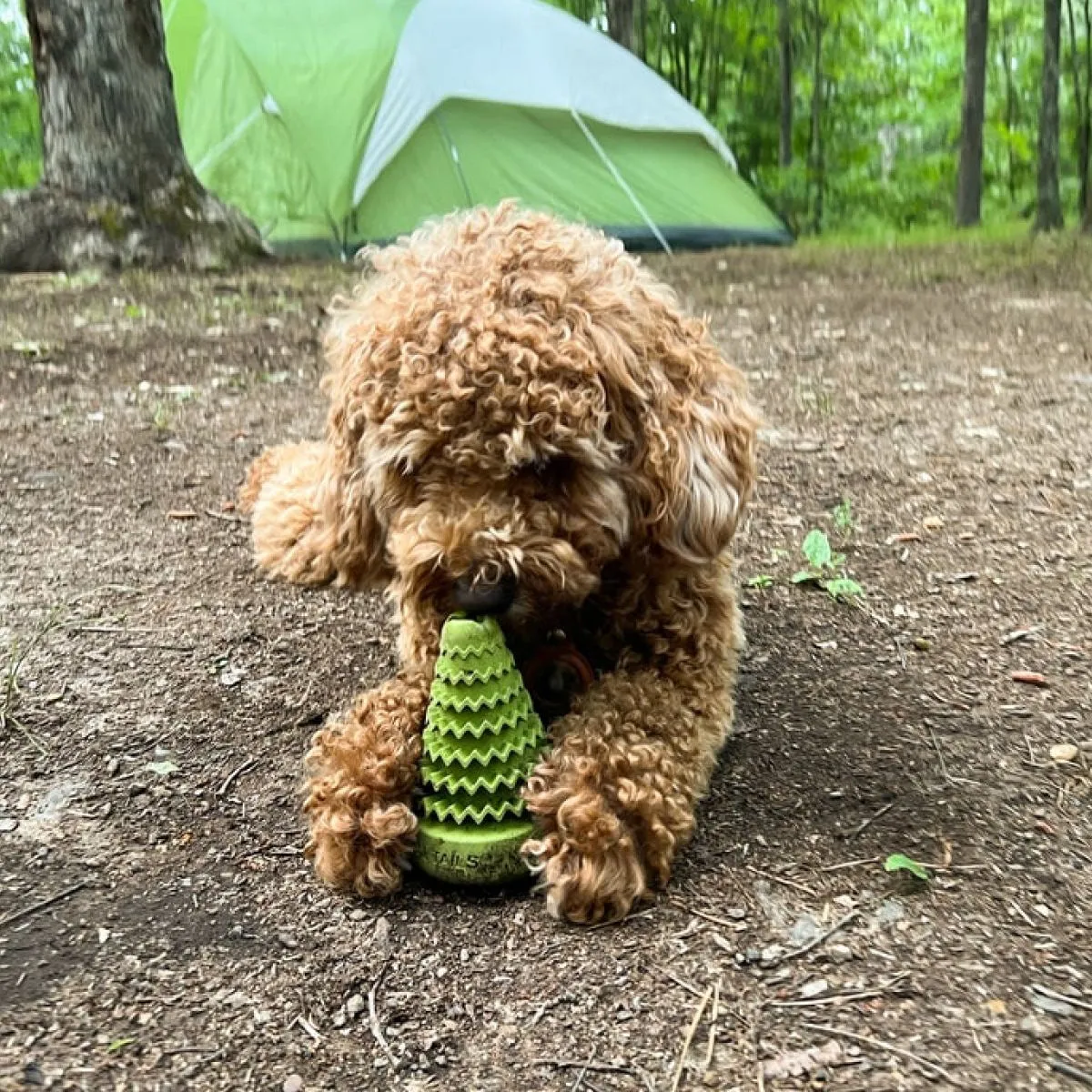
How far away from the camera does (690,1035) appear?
1744 millimetres

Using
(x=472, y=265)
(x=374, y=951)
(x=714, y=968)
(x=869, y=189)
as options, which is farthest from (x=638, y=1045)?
(x=869, y=189)

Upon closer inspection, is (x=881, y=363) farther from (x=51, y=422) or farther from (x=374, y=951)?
(x=374, y=951)

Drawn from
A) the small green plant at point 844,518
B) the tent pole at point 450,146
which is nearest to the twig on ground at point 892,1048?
the small green plant at point 844,518

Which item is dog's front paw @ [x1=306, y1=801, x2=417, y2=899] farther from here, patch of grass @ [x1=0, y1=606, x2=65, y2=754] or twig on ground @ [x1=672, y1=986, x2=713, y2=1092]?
patch of grass @ [x1=0, y1=606, x2=65, y2=754]

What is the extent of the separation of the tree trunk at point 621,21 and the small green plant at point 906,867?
1495 cm

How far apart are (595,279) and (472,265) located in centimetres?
28

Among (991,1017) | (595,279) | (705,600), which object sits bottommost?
(991,1017)

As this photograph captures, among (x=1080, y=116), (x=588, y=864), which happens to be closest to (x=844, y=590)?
(x=588, y=864)

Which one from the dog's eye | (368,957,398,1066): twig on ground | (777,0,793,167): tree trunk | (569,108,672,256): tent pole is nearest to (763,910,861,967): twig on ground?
(368,957,398,1066): twig on ground

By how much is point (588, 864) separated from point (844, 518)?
7.40 ft

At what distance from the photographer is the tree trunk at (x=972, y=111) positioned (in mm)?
13602

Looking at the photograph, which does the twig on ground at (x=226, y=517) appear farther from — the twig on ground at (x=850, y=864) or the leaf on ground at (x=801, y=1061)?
the leaf on ground at (x=801, y=1061)

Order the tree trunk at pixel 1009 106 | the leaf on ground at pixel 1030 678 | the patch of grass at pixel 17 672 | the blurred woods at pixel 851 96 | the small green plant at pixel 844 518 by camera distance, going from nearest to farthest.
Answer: the patch of grass at pixel 17 672 → the leaf on ground at pixel 1030 678 → the small green plant at pixel 844 518 → the blurred woods at pixel 851 96 → the tree trunk at pixel 1009 106

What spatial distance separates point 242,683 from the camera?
2916mm
